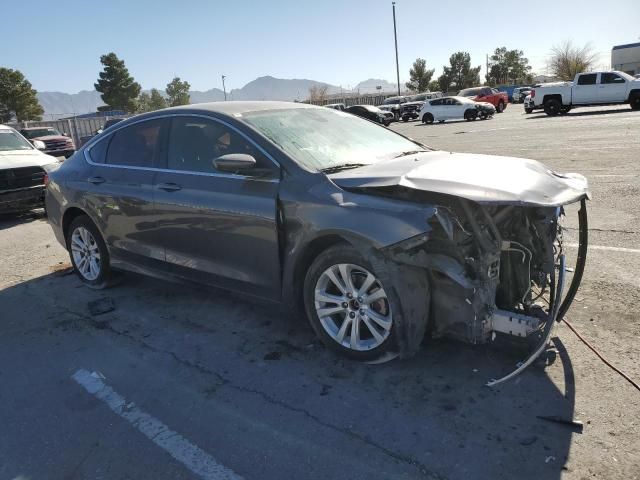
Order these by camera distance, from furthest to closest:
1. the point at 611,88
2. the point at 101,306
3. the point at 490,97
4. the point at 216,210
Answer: the point at 490,97, the point at 611,88, the point at 101,306, the point at 216,210

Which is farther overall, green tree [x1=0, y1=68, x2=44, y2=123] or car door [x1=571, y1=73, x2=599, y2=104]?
green tree [x1=0, y1=68, x2=44, y2=123]

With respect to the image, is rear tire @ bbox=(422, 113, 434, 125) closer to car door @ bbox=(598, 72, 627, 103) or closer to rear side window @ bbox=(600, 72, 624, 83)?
car door @ bbox=(598, 72, 627, 103)

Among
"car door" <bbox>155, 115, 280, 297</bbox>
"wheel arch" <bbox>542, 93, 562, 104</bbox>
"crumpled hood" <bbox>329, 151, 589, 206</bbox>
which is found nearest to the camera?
"crumpled hood" <bbox>329, 151, 589, 206</bbox>

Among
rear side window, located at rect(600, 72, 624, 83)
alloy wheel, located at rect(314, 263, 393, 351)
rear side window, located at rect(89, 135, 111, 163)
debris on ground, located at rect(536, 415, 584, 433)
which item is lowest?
debris on ground, located at rect(536, 415, 584, 433)

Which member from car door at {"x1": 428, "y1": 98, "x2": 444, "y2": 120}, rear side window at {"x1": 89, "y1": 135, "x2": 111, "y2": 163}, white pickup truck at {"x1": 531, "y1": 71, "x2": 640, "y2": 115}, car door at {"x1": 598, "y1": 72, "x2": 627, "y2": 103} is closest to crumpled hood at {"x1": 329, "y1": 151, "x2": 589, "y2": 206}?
rear side window at {"x1": 89, "y1": 135, "x2": 111, "y2": 163}

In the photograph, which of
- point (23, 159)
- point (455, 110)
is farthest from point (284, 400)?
point (455, 110)

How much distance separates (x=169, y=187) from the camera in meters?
4.39

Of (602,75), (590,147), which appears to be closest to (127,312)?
(590,147)

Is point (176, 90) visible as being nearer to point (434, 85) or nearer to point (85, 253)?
point (434, 85)

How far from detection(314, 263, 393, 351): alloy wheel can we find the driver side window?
3.12 feet

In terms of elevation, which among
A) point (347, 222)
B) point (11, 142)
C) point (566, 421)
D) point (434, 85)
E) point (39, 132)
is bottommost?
point (566, 421)

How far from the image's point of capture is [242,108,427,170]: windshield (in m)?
3.88

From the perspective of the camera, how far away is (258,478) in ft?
8.42

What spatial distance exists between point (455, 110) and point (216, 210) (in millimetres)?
31117
